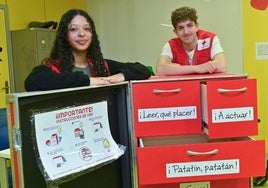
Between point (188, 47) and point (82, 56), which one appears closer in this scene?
point (82, 56)

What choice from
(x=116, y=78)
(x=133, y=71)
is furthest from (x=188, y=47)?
(x=116, y=78)

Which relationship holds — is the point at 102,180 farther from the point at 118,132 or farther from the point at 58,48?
the point at 58,48

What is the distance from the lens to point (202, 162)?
53.9 inches

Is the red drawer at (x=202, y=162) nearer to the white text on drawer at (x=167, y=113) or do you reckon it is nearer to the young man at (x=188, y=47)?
the white text on drawer at (x=167, y=113)

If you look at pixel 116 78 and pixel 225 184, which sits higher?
pixel 116 78

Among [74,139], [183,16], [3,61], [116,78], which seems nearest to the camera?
[74,139]

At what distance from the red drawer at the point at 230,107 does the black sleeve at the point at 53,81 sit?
474 mm

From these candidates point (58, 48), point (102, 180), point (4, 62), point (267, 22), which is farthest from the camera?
point (4, 62)

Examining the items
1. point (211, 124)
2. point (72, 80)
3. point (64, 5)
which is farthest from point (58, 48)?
point (64, 5)

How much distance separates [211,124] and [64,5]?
4018 mm

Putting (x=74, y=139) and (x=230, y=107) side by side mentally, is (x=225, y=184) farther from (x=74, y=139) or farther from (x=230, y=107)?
(x=74, y=139)

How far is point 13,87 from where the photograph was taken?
4.23 meters

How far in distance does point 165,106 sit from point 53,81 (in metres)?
0.45

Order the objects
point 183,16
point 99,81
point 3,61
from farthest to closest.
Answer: point 3,61 → point 183,16 → point 99,81
